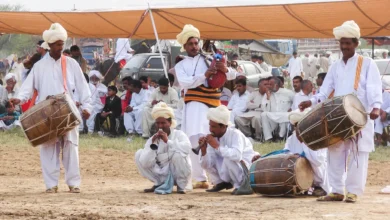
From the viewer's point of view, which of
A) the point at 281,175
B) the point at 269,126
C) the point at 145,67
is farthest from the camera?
the point at 145,67

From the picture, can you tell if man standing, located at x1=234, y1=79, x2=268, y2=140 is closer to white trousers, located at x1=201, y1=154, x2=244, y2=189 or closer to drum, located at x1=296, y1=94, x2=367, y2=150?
white trousers, located at x1=201, y1=154, x2=244, y2=189

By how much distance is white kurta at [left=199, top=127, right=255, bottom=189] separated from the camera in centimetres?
991

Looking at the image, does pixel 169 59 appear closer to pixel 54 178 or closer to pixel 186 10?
pixel 186 10

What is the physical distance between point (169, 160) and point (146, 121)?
320 inches

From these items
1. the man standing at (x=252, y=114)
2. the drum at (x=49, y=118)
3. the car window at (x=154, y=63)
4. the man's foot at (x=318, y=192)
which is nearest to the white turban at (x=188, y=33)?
the drum at (x=49, y=118)

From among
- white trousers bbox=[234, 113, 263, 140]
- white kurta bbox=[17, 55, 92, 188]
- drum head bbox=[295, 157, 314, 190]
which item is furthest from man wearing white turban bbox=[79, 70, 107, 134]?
drum head bbox=[295, 157, 314, 190]

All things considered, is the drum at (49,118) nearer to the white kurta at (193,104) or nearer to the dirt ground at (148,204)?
the dirt ground at (148,204)

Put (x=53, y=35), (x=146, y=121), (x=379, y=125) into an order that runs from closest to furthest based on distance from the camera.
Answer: (x=53, y=35), (x=379, y=125), (x=146, y=121)

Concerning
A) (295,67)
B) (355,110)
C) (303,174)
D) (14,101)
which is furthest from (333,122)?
(295,67)

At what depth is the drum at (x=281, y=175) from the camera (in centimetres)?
950

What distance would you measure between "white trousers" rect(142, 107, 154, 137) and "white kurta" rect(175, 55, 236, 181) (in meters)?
7.18

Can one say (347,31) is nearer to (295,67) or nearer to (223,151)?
(223,151)

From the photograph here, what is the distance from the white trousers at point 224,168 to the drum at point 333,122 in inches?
44.9

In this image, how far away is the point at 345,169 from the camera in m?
9.16
